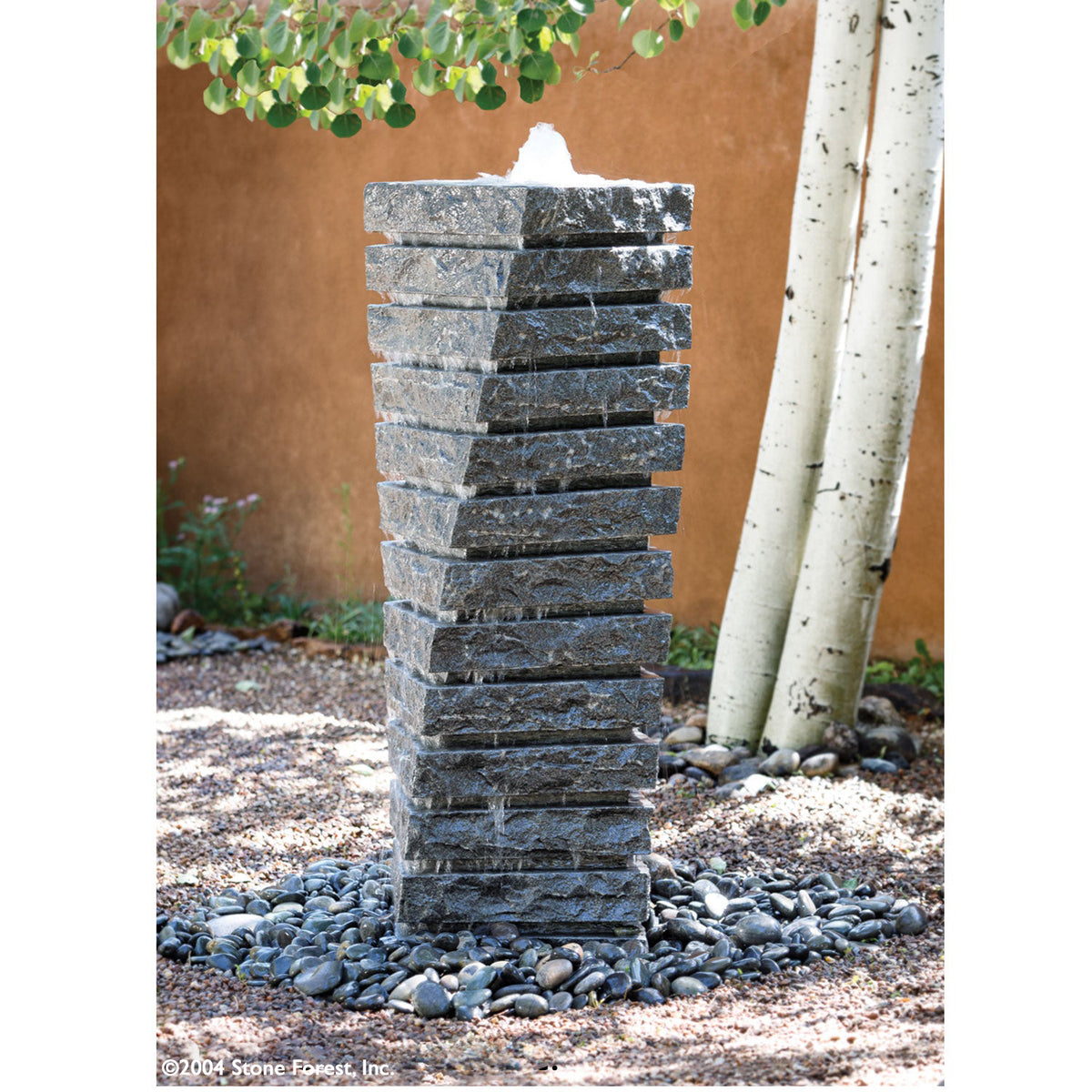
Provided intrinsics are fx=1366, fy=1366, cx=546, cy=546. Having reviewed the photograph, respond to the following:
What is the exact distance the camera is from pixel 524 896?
10.4ft

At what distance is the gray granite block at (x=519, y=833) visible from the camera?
3113 mm

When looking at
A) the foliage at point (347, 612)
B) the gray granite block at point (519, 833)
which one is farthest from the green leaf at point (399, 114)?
the foliage at point (347, 612)

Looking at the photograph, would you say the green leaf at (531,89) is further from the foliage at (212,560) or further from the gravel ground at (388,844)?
the foliage at (212,560)

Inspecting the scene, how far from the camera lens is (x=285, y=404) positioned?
697 cm

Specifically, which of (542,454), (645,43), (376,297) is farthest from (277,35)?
(376,297)

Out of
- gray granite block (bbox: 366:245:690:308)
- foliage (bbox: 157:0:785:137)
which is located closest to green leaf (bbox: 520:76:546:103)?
foliage (bbox: 157:0:785:137)

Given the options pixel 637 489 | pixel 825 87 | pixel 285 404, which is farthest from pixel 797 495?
pixel 285 404

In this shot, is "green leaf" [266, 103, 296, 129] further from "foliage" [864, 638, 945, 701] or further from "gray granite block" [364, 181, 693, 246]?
"foliage" [864, 638, 945, 701]

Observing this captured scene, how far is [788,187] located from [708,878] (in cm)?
337

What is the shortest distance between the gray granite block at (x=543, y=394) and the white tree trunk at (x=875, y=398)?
1781 millimetres

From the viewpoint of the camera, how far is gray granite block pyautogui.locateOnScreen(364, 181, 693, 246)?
2.89 meters

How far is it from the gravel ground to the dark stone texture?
0.89 feet

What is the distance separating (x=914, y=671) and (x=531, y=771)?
10.6ft
